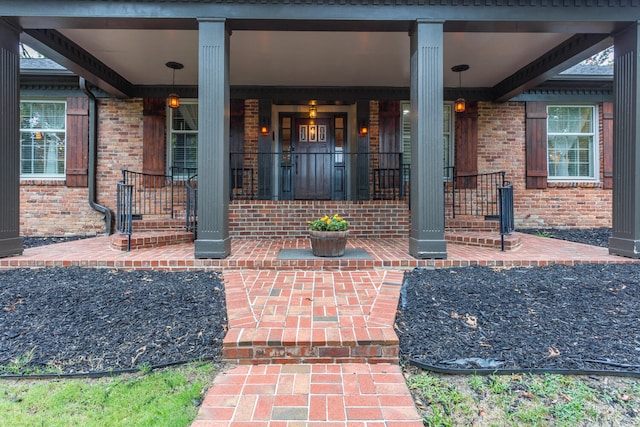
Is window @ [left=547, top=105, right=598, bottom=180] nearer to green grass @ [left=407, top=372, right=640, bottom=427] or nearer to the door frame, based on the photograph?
the door frame

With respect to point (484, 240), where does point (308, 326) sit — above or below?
below

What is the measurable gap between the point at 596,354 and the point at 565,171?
6.33m

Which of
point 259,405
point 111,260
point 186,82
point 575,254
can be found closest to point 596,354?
point 259,405

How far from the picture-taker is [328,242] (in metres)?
3.67

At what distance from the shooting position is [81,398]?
168cm

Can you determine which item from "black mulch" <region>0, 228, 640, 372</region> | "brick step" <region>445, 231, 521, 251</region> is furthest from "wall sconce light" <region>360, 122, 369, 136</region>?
"black mulch" <region>0, 228, 640, 372</region>

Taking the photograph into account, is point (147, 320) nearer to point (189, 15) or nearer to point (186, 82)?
point (189, 15)

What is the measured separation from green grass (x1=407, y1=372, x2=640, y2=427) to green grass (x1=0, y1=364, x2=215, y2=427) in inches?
45.6

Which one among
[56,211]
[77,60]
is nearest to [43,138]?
[56,211]

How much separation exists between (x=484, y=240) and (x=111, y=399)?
4438 millimetres

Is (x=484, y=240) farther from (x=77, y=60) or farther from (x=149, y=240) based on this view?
(x=77, y=60)

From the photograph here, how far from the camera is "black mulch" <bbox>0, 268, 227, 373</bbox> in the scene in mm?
2035

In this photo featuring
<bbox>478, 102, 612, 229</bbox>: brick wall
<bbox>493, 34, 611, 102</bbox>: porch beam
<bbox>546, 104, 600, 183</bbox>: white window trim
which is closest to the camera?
<bbox>493, 34, 611, 102</bbox>: porch beam

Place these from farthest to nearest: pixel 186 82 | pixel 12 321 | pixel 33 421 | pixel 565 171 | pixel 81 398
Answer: pixel 565 171
pixel 186 82
pixel 12 321
pixel 81 398
pixel 33 421
